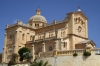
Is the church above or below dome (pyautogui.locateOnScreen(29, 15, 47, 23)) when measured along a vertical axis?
below

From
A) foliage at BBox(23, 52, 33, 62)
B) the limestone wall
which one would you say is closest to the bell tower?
foliage at BBox(23, 52, 33, 62)

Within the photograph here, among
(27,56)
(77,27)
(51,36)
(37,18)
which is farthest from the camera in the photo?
(37,18)

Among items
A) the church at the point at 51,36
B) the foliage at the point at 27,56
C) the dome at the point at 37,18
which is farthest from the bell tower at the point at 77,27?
the dome at the point at 37,18

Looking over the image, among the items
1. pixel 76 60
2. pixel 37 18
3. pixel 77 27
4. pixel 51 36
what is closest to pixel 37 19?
pixel 37 18

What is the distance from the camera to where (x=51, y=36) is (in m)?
52.9

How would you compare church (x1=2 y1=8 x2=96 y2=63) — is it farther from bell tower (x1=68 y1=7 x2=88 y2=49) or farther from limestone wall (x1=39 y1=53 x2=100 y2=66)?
limestone wall (x1=39 y1=53 x2=100 y2=66)

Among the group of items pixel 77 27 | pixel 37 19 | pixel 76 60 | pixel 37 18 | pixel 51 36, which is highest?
pixel 37 18

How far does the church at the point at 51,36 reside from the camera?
50.1m

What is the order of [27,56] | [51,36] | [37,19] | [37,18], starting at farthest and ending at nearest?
[37,18] < [37,19] < [51,36] < [27,56]

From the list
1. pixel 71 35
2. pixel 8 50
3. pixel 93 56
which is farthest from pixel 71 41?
pixel 93 56

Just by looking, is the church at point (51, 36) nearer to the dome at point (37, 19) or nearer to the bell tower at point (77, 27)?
the bell tower at point (77, 27)

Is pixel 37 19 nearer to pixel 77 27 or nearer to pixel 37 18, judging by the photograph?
pixel 37 18

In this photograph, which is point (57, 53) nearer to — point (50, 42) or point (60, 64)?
point (60, 64)

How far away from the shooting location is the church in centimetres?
5007
